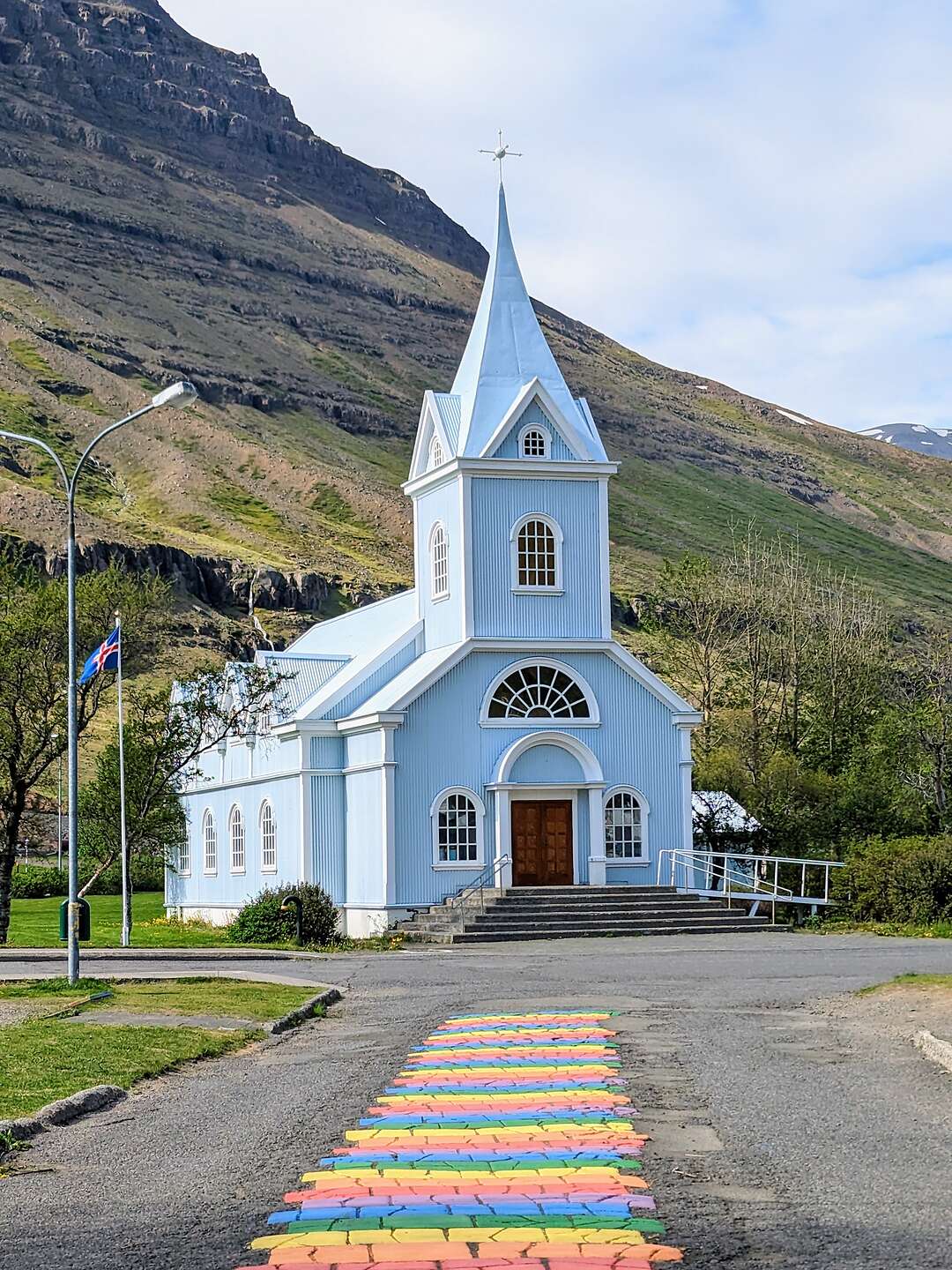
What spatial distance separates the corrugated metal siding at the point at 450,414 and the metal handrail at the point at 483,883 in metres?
9.62

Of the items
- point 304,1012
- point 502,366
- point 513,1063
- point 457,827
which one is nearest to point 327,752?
point 457,827

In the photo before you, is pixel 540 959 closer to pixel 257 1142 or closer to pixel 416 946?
pixel 416 946

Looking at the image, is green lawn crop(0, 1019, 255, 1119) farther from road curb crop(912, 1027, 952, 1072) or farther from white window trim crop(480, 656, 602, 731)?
white window trim crop(480, 656, 602, 731)

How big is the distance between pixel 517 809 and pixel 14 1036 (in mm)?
23526

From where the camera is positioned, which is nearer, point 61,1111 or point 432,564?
point 61,1111

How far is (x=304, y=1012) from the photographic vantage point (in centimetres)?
1892

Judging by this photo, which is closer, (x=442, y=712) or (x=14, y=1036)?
(x=14, y=1036)

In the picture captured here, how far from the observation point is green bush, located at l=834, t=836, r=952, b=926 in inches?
1385

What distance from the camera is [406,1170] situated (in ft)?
30.8

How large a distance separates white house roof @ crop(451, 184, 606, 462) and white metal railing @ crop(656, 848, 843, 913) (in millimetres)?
9683

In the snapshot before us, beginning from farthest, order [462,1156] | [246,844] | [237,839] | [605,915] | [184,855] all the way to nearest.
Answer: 1. [184,855]
2. [237,839]
3. [246,844]
4. [605,915]
5. [462,1156]

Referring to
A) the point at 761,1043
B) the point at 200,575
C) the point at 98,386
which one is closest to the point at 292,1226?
the point at 761,1043

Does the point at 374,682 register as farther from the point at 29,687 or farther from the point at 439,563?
the point at 29,687

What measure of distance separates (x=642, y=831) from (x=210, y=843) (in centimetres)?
1503
